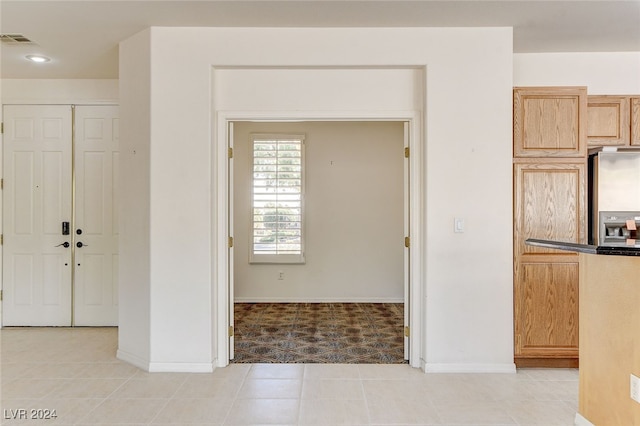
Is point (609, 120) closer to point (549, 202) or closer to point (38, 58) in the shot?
point (549, 202)

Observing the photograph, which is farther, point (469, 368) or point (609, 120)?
point (609, 120)

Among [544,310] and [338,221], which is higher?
[338,221]

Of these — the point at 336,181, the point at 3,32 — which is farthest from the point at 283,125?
the point at 3,32

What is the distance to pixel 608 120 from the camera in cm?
355

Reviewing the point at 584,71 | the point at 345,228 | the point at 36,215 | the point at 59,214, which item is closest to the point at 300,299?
the point at 345,228

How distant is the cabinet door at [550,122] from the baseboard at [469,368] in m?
1.73

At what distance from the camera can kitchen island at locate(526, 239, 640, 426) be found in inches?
80.0

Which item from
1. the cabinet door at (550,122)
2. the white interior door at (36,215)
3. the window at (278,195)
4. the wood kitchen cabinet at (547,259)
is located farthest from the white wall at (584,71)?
the white interior door at (36,215)

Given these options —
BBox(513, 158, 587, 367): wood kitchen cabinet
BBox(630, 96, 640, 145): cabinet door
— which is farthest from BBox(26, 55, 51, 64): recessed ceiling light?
BBox(630, 96, 640, 145): cabinet door

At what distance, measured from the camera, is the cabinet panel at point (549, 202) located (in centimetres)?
326

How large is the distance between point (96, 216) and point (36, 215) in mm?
693

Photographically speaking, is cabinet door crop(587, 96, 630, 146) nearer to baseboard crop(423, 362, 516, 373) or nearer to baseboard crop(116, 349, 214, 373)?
baseboard crop(423, 362, 516, 373)

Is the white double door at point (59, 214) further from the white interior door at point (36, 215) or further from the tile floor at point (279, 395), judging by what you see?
the tile floor at point (279, 395)

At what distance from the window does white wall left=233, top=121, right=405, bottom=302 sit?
0.15m
